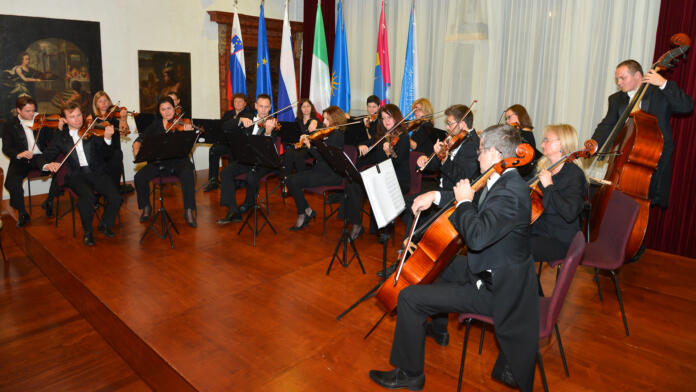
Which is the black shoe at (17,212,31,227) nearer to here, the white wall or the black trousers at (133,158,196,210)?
the black trousers at (133,158,196,210)

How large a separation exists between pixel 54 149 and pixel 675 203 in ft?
19.9

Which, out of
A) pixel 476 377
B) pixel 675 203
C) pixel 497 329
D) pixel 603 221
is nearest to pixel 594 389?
pixel 476 377

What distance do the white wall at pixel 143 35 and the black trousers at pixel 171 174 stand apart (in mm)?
2243

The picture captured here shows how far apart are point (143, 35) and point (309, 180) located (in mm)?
3964

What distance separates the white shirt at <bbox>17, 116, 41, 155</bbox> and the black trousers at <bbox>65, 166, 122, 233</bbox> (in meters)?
1.00

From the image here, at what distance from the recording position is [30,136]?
5250mm

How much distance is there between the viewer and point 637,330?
3.05 m

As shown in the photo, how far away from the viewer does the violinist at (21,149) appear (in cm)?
499

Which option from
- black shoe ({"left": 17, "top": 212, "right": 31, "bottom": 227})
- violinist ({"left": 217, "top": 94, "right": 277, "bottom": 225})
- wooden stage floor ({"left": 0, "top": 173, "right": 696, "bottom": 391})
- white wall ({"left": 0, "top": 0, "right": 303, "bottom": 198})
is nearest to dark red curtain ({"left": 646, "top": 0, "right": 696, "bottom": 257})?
wooden stage floor ({"left": 0, "top": 173, "right": 696, "bottom": 391})

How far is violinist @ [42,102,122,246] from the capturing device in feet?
14.9

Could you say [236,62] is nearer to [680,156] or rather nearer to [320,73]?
[320,73]

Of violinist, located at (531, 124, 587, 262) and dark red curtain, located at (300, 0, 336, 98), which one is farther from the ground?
dark red curtain, located at (300, 0, 336, 98)

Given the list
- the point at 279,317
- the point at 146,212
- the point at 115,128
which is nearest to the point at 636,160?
the point at 279,317

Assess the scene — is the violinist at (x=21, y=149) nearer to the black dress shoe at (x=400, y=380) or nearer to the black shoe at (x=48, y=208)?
the black shoe at (x=48, y=208)
